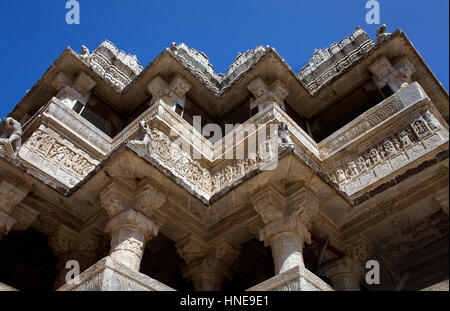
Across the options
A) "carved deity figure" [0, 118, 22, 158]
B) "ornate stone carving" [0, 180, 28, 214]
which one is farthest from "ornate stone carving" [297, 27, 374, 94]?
"ornate stone carving" [0, 180, 28, 214]

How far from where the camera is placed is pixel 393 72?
396 inches

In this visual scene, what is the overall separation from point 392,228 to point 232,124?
621 centimetres

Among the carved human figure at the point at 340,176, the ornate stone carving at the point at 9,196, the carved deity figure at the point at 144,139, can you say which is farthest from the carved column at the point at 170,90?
the ornate stone carving at the point at 9,196

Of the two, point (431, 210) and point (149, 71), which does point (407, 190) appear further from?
point (149, 71)

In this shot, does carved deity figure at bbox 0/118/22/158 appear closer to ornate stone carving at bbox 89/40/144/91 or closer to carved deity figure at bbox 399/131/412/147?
carved deity figure at bbox 399/131/412/147

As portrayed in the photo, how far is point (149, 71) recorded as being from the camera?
11.5 m

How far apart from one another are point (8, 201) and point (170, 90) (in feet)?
18.6

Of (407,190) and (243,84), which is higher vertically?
(243,84)

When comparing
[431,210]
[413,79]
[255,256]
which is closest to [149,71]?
[255,256]

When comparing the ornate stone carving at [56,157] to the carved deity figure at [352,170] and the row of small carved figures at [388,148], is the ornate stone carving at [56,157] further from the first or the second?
the carved deity figure at [352,170]

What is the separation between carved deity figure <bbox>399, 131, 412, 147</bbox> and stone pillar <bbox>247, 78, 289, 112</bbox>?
3775 mm

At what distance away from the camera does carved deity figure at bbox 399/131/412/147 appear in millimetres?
7551

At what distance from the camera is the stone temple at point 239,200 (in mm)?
A: 6400
